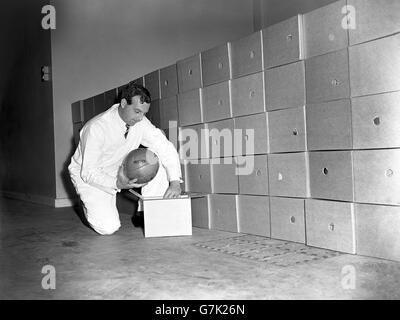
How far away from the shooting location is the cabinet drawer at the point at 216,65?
9.08 feet

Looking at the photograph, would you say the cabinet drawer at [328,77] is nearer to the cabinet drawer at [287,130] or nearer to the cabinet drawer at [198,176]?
the cabinet drawer at [287,130]

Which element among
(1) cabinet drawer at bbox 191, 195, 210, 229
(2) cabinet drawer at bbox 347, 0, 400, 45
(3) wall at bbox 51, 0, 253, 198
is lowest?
(1) cabinet drawer at bbox 191, 195, 210, 229

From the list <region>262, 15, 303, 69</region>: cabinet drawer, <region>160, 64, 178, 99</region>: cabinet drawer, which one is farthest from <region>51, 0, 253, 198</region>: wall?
<region>262, 15, 303, 69</region>: cabinet drawer

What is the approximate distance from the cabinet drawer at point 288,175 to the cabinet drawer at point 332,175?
0.15ft

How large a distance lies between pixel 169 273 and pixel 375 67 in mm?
1252

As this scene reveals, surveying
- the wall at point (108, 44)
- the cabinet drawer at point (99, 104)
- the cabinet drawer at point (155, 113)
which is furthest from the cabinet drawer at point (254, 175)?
the wall at point (108, 44)

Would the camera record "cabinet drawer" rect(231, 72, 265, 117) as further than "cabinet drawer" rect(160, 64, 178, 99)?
No

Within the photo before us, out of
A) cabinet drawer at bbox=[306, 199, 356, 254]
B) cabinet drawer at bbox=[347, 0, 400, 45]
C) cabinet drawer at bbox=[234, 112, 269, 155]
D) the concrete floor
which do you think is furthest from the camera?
cabinet drawer at bbox=[234, 112, 269, 155]

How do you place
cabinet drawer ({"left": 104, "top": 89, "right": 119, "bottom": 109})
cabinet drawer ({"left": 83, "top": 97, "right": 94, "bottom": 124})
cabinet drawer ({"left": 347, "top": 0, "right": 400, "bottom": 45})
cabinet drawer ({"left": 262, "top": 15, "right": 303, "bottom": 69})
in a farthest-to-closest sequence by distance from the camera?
cabinet drawer ({"left": 83, "top": 97, "right": 94, "bottom": 124})
cabinet drawer ({"left": 104, "top": 89, "right": 119, "bottom": 109})
cabinet drawer ({"left": 262, "top": 15, "right": 303, "bottom": 69})
cabinet drawer ({"left": 347, "top": 0, "right": 400, "bottom": 45})

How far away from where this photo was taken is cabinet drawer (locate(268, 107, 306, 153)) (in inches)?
89.8

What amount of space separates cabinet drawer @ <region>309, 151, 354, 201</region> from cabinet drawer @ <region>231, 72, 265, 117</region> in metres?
0.48

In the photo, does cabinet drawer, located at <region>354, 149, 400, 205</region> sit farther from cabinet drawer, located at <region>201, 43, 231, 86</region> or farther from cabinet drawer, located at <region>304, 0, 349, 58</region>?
cabinet drawer, located at <region>201, 43, 231, 86</region>

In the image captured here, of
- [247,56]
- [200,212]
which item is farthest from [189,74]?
[200,212]
